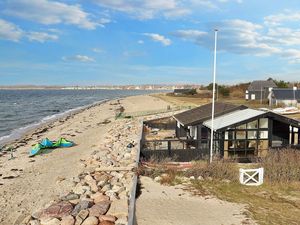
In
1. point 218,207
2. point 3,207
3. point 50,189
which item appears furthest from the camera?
point 50,189

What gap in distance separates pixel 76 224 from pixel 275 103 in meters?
58.9

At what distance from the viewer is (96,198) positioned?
13.7m

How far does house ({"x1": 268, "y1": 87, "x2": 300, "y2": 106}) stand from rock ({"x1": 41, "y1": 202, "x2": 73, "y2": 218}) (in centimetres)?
5608

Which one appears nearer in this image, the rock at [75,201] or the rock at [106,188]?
the rock at [75,201]

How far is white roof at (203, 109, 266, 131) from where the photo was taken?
19000mm

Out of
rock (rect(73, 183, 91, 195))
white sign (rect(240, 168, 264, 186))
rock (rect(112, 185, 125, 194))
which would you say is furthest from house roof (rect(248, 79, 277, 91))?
rock (rect(73, 183, 91, 195))

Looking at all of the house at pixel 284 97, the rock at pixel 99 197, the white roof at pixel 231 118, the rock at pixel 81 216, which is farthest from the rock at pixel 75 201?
the house at pixel 284 97

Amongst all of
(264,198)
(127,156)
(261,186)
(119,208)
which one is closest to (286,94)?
(127,156)

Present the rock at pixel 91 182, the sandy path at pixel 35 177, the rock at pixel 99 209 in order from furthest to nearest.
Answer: the rock at pixel 91 182
the sandy path at pixel 35 177
the rock at pixel 99 209

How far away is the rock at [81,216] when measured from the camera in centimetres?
1158

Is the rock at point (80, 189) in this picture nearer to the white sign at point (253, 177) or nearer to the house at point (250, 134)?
the white sign at point (253, 177)

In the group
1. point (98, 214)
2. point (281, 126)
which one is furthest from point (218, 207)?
point (281, 126)

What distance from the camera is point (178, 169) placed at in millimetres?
16922

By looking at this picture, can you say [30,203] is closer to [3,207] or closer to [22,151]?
[3,207]
